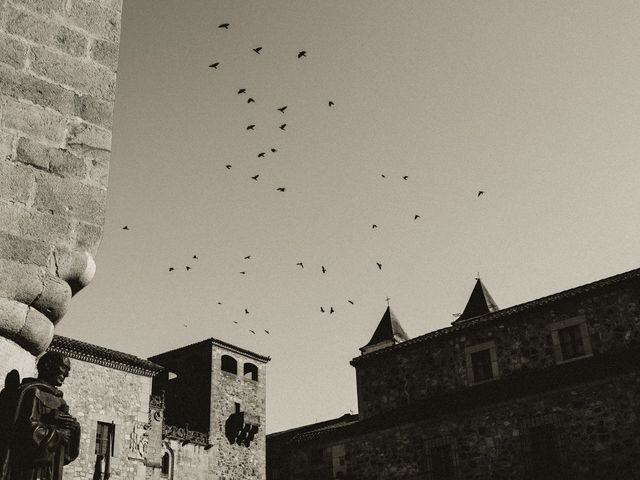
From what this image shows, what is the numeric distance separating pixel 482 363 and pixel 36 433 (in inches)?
803

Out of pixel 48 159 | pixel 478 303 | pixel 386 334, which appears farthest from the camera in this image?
pixel 386 334

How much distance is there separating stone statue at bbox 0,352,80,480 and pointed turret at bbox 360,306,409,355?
1160 inches

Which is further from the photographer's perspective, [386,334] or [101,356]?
[386,334]

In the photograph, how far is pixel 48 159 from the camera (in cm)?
406

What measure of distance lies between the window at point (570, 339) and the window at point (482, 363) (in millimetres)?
2010

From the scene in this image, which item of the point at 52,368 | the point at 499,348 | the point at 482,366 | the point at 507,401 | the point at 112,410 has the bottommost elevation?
the point at 52,368

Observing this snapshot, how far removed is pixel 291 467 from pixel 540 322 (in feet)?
36.3

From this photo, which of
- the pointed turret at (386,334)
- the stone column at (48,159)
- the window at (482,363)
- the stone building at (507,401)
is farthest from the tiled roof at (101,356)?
the stone column at (48,159)

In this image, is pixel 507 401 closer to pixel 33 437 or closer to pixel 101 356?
pixel 101 356

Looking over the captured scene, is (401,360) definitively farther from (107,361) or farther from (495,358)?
(107,361)

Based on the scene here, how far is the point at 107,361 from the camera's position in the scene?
2455cm

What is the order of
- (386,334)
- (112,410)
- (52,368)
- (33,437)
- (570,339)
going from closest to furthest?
(33,437) → (52,368) → (570,339) → (112,410) → (386,334)

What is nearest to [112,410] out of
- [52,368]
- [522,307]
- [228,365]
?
[228,365]

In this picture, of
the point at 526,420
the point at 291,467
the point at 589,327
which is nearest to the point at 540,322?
the point at 589,327
